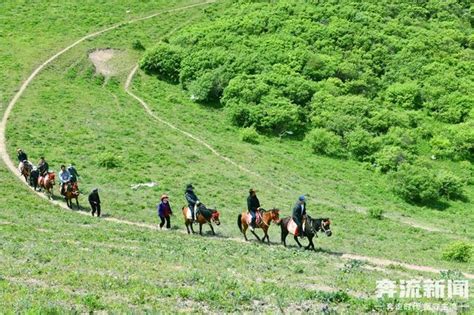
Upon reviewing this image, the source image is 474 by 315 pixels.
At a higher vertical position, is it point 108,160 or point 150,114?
point 150,114

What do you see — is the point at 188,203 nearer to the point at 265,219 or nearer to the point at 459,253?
the point at 265,219

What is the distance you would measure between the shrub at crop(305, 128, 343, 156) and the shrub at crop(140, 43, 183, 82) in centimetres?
2034

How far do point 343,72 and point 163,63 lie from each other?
67.5ft

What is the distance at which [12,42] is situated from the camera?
73.5m

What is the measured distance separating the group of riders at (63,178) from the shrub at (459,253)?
18293 millimetres

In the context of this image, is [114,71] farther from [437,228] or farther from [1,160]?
[437,228]

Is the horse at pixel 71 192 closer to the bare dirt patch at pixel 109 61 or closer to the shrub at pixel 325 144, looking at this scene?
the shrub at pixel 325 144

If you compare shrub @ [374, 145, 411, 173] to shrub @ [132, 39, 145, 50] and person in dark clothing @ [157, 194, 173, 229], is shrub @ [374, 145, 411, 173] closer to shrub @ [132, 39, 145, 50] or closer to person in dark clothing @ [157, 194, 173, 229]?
person in dark clothing @ [157, 194, 173, 229]

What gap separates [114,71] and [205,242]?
4598 cm

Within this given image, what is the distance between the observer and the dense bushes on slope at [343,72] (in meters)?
57.6

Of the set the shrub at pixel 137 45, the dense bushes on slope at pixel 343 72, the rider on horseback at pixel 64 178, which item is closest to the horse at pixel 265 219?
the rider on horseback at pixel 64 178

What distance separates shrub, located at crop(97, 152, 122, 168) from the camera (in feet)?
145

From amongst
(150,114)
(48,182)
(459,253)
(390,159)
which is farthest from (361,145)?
(48,182)

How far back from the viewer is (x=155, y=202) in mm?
37219
